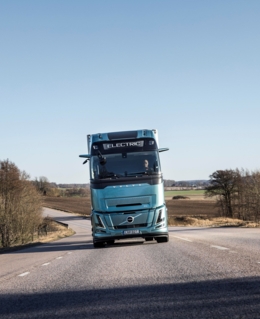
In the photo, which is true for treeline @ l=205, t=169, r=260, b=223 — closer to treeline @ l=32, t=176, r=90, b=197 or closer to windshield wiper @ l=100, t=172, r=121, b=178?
windshield wiper @ l=100, t=172, r=121, b=178

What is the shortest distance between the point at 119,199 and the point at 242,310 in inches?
504

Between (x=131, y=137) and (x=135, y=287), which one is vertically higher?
(x=131, y=137)

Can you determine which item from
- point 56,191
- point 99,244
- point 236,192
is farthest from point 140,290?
point 56,191

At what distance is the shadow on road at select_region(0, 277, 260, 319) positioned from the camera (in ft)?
20.8

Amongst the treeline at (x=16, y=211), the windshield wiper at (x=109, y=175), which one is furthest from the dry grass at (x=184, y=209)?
the windshield wiper at (x=109, y=175)

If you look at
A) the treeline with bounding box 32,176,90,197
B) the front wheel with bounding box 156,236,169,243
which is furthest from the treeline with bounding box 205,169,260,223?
the treeline with bounding box 32,176,90,197

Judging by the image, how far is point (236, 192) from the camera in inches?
3118

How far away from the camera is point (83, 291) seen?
28.0 feet

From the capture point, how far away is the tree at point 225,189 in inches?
3132

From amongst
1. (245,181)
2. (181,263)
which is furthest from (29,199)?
(181,263)

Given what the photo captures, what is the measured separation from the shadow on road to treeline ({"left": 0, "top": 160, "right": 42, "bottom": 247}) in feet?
128

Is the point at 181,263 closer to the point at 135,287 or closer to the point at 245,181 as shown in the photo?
the point at 135,287

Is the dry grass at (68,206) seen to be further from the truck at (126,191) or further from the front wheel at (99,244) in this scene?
the truck at (126,191)

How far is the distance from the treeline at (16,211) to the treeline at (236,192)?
2754 centimetres
